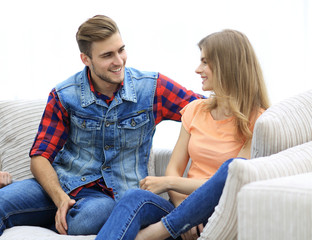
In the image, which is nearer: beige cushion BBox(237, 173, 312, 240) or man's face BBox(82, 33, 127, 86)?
beige cushion BBox(237, 173, 312, 240)

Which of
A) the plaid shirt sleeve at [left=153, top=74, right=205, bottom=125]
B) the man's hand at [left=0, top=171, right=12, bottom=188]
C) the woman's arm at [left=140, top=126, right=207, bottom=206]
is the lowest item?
the man's hand at [left=0, top=171, right=12, bottom=188]

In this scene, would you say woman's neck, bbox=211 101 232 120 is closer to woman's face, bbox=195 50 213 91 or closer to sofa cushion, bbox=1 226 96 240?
woman's face, bbox=195 50 213 91

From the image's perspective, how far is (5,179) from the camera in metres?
1.92

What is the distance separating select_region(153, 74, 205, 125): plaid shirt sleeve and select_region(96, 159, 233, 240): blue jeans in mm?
Answer: 509

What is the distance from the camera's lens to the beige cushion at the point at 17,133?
2.02 m

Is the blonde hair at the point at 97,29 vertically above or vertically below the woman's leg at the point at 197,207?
above

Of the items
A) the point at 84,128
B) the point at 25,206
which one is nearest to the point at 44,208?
the point at 25,206

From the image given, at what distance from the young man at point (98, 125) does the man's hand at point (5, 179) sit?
0.11m

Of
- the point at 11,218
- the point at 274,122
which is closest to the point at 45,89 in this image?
the point at 11,218

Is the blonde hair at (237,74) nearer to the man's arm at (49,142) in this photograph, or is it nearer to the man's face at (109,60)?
the man's face at (109,60)

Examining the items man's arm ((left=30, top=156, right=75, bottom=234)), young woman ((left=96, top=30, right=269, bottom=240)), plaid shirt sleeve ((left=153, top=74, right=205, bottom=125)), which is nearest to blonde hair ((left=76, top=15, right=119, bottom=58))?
plaid shirt sleeve ((left=153, top=74, right=205, bottom=125))

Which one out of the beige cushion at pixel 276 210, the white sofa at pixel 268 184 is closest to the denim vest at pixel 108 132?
the white sofa at pixel 268 184

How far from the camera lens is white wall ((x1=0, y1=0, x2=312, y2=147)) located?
8.89ft

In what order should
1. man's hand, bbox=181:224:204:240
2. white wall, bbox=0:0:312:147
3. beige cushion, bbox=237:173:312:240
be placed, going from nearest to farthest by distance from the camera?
beige cushion, bbox=237:173:312:240 → man's hand, bbox=181:224:204:240 → white wall, bbox=0:0:312:147
